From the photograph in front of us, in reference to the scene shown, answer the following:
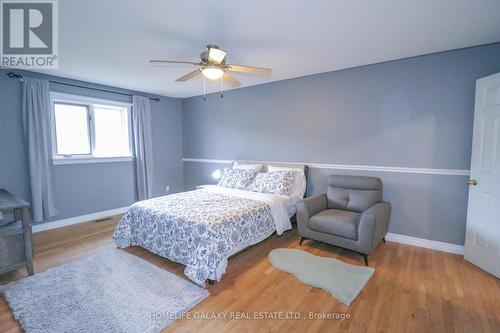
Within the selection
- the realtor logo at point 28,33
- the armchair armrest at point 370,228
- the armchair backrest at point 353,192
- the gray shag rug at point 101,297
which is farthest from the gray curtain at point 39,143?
the armchair armrest at point 370,228

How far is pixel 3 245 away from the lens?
2.30 meters

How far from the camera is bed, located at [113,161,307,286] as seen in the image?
2.30 m

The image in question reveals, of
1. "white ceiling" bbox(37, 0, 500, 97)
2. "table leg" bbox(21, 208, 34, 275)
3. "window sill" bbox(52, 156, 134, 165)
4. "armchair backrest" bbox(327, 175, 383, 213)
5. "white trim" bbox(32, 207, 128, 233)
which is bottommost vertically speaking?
"white trim" bbox(32, 207, 128, 233)

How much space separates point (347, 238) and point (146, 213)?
7.87ft

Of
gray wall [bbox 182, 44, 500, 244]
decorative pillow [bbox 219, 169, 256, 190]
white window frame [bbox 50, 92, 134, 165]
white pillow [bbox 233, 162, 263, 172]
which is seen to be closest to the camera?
gray wall [bbox 182, 44, 500, 244]

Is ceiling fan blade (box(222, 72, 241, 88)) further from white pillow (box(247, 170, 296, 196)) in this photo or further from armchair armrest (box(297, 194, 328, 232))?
armchair armrest (box(297, 194, 328, 232))

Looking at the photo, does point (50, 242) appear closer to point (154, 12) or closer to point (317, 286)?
point (154, 12)

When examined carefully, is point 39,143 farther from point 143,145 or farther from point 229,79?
point 229,79

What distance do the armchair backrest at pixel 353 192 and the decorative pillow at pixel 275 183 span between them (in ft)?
1.95

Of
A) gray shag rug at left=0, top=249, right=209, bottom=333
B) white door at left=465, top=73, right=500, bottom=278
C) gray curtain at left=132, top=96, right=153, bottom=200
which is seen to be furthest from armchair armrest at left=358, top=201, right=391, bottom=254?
gray curtain at left=132, top=96, right=153, bottom=200

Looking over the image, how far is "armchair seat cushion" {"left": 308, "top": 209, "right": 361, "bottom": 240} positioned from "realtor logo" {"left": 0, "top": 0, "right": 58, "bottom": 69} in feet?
10.8

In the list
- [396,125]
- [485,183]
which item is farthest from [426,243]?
[396,125]

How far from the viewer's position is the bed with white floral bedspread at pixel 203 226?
7.55ft

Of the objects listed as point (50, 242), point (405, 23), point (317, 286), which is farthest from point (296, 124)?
point (50, 242)
